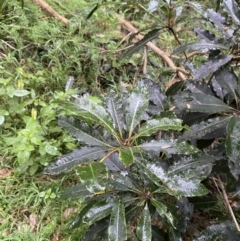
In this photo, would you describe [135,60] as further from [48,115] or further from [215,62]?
[215,62]

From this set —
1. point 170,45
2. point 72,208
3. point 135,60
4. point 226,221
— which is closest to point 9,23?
point 135,60

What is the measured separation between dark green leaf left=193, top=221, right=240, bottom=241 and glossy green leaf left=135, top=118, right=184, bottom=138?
48 centimetres

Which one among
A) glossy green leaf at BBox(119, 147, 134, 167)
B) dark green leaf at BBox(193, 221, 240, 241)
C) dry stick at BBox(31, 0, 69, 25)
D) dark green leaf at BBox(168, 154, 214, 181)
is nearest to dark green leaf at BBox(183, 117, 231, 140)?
dark green leaf at BBox(168, 154, 214, 181)

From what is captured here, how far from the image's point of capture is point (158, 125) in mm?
1053

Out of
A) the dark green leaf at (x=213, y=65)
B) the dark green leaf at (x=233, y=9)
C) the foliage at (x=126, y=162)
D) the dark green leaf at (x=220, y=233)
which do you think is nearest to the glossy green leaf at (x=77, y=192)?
the foliage at (x=126, y=162)

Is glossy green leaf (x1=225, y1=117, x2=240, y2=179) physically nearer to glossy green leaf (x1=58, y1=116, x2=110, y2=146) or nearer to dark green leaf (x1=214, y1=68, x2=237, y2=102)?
dark green leaf (x1=214, y1=68, x2=237, y2=102)

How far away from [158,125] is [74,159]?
28 cm

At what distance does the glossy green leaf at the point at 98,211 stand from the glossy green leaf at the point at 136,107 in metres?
0.27

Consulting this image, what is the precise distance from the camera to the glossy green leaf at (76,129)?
3.66 ft

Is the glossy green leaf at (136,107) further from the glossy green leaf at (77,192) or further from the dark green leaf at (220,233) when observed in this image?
the dark green leaf at (220,233)

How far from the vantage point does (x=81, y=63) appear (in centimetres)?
247

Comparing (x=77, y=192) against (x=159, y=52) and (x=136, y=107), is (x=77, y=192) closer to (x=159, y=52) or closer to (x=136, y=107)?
(x=136, y=107)

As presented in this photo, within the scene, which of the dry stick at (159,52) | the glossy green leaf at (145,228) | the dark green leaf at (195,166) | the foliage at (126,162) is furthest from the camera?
the dry stick at (159,52)

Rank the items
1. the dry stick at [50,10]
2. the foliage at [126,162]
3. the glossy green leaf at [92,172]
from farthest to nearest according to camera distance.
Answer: the dry stick at [50,10] → the foliage at [126,162] → the glossy green leaf at [92,172]
